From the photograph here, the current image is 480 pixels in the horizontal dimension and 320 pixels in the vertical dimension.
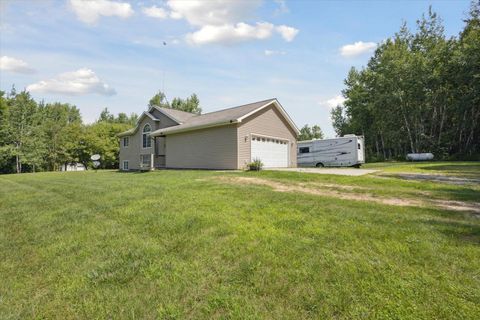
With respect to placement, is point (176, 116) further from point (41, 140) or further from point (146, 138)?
point (41, 140)

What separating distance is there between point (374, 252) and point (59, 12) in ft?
47.2

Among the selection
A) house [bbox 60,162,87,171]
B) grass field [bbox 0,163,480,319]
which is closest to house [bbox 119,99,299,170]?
grass field [bbox 0,163,480,319]

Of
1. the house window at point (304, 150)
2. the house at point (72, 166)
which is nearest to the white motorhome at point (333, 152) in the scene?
the house window at point (304, 150)

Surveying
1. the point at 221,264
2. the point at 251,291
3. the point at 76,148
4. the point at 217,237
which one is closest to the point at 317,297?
the point at 251,291

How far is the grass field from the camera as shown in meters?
2.55

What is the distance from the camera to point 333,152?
22.2 metres

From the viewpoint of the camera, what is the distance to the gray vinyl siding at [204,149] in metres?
16.2

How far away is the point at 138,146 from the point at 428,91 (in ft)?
112

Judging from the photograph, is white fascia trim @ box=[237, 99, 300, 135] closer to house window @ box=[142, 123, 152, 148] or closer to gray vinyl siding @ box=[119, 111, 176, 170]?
gray vinyl siding @ box=[119, 111, 176, 170]

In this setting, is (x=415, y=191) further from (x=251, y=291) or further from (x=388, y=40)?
(x=388, y=40)

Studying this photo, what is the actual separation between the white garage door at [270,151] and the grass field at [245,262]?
1123 centimetres

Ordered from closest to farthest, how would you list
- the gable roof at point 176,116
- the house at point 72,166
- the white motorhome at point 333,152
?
the white motorhome at point 333,152 → the gable roof at point 176,116 → the house at point 72,166

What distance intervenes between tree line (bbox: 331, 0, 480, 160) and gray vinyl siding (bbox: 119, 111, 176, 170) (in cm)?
2730

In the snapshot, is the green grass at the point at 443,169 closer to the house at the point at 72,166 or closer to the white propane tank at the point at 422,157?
the white propane tank at the point at 422,157
